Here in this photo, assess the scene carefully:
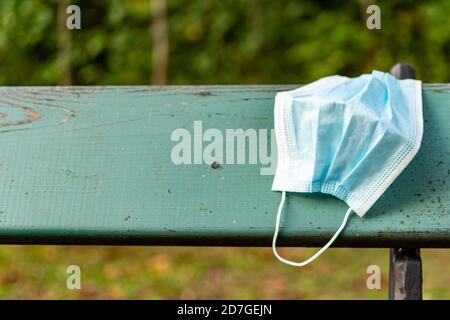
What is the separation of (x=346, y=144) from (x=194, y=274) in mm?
2197

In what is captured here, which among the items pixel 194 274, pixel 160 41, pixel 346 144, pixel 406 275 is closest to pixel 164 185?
pixel 346 144

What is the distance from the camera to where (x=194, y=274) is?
376cm

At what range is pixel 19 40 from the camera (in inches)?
219

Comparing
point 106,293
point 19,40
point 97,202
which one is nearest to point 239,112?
point 97,202

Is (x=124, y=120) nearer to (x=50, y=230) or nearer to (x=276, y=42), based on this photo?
(x=50, y=230)

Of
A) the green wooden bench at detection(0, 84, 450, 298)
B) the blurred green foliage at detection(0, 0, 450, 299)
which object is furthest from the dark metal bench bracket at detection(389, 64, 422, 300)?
the blurred green foliage at detection(0, 0, 450, 299)

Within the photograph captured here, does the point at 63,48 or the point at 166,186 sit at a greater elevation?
the point at 63,48

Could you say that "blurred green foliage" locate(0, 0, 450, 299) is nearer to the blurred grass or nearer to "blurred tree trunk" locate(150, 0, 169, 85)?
"blurred tree trunk" locate(150, 0, 169, 85)

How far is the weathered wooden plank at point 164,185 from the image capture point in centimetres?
172

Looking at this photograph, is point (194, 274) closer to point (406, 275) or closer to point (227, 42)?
point (406, 275)

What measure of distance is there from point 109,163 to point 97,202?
0.12 metres

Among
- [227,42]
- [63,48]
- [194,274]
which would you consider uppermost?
[227,42]
